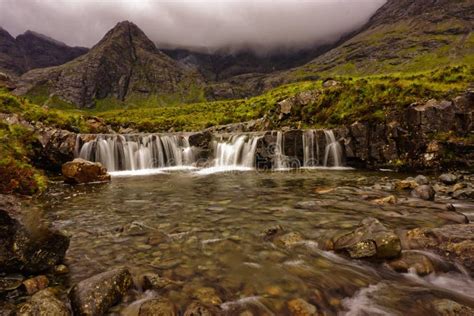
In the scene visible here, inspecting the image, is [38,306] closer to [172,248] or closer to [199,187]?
[172,248]

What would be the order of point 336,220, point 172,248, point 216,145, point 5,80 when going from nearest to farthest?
point 172,248
point 336,220
point 216,145
point 5,80

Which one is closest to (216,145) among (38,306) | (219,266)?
(219,266)

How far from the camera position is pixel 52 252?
277 inches

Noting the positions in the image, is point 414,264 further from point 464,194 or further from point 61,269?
point 464,194

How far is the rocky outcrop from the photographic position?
625 centimetres

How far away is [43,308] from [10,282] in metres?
1.75

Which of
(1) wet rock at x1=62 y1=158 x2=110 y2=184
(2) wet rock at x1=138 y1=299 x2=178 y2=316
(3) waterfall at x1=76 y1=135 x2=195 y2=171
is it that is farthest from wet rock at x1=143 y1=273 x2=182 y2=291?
(3) waterfall at x1=76 y1=135 x2=195 y2=171

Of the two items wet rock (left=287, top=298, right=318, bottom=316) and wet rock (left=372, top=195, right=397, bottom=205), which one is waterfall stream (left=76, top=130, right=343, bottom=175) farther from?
wet rock (left=287, top=298, right=318, bottom=316)

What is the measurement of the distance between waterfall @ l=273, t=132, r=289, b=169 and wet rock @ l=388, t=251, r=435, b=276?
852 inches

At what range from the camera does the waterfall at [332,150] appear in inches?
1082

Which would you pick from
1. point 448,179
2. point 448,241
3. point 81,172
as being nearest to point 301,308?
point 448,241

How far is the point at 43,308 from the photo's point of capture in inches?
199

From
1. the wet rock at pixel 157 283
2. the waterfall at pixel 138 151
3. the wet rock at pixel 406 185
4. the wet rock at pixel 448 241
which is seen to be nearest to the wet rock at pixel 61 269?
the wet rock at pixel 157 283

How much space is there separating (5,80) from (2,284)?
44.4 metres
